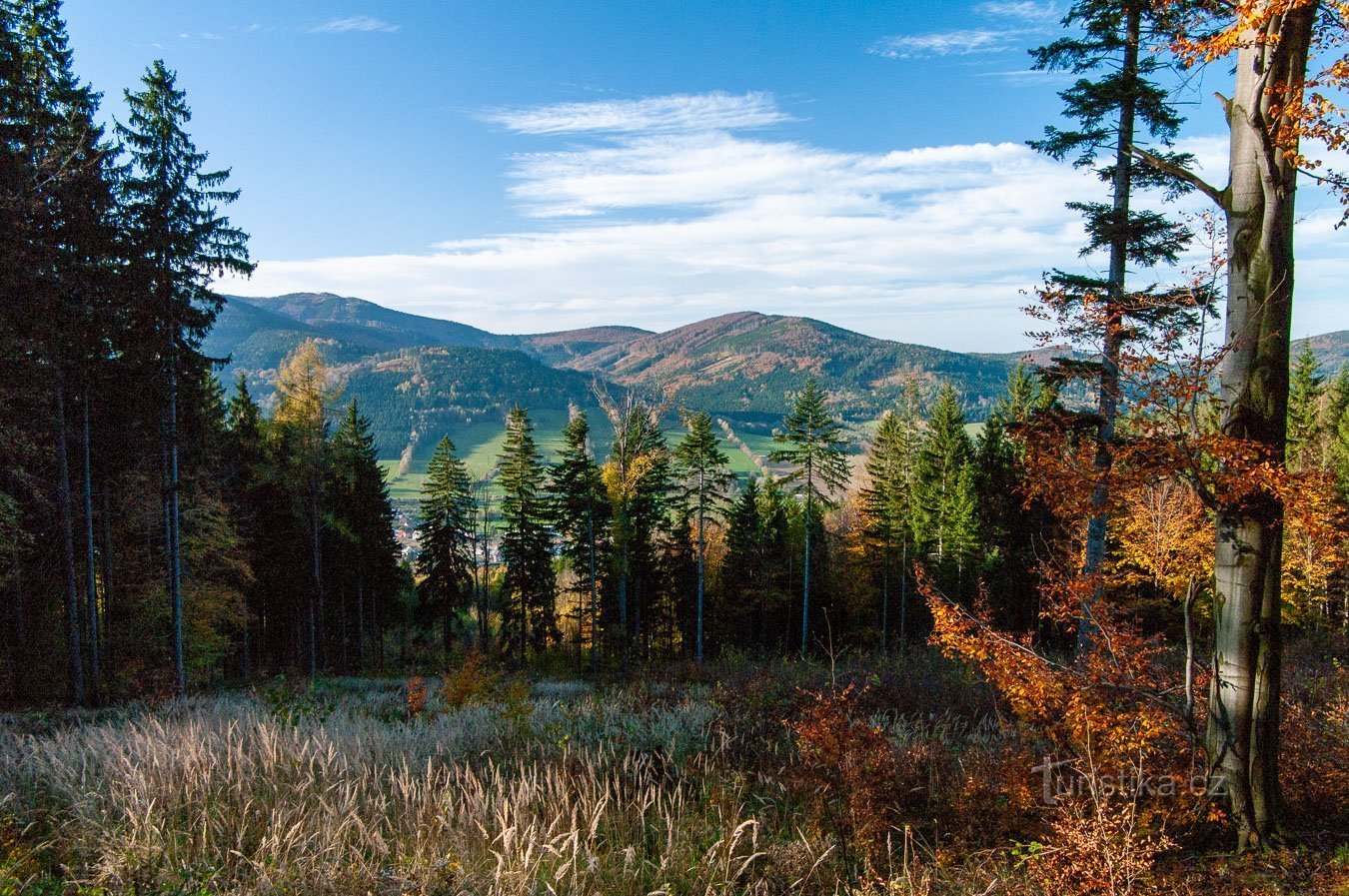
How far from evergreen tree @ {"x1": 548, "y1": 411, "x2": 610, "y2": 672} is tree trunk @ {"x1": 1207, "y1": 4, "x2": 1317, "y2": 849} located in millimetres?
26109

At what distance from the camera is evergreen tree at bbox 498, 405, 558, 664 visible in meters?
32.3

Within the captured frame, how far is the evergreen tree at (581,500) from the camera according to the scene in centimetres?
3006

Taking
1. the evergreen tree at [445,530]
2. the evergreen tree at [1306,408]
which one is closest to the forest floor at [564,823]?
the evergreen tree at [445,530]

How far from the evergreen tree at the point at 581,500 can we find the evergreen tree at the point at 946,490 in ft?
55.8

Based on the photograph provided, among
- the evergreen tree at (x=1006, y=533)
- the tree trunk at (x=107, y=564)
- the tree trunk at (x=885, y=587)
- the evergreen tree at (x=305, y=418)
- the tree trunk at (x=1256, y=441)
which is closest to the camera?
the tree trunk at (x=1256, y=441)

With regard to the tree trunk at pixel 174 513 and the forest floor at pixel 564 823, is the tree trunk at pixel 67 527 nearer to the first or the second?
the tree trunk at pixel 174 513

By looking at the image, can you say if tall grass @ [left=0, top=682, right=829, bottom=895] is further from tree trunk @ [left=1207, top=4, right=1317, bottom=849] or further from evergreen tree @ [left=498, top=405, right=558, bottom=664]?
evergreen tree @ [left=498, top=405, right=558, bottom=664]

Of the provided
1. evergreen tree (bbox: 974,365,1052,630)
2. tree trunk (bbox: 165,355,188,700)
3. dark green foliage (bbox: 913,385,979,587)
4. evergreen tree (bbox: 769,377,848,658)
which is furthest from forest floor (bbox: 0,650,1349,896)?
evergreen tree (bbox: 974,365,1052,630)

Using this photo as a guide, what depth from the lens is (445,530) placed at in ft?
114

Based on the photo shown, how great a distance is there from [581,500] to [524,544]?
5.79 m

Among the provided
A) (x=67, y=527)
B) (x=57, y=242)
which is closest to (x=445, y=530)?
(x=67, y=527)

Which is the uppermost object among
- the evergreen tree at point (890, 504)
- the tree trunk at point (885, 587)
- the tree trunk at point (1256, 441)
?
the tree trunk at point (1256, 441)

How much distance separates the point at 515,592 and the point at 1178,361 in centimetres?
3554

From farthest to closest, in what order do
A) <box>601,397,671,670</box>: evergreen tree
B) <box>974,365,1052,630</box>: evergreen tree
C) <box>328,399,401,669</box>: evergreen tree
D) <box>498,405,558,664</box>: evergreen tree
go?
<box>974,365,1052,630</box>: evergreen tree
<box>498,405,558,664</box>: evergreen tree
<box>328,399,401,669</box>: evergreen tree
<box>601,397,671,670</box>: evergreen tree
